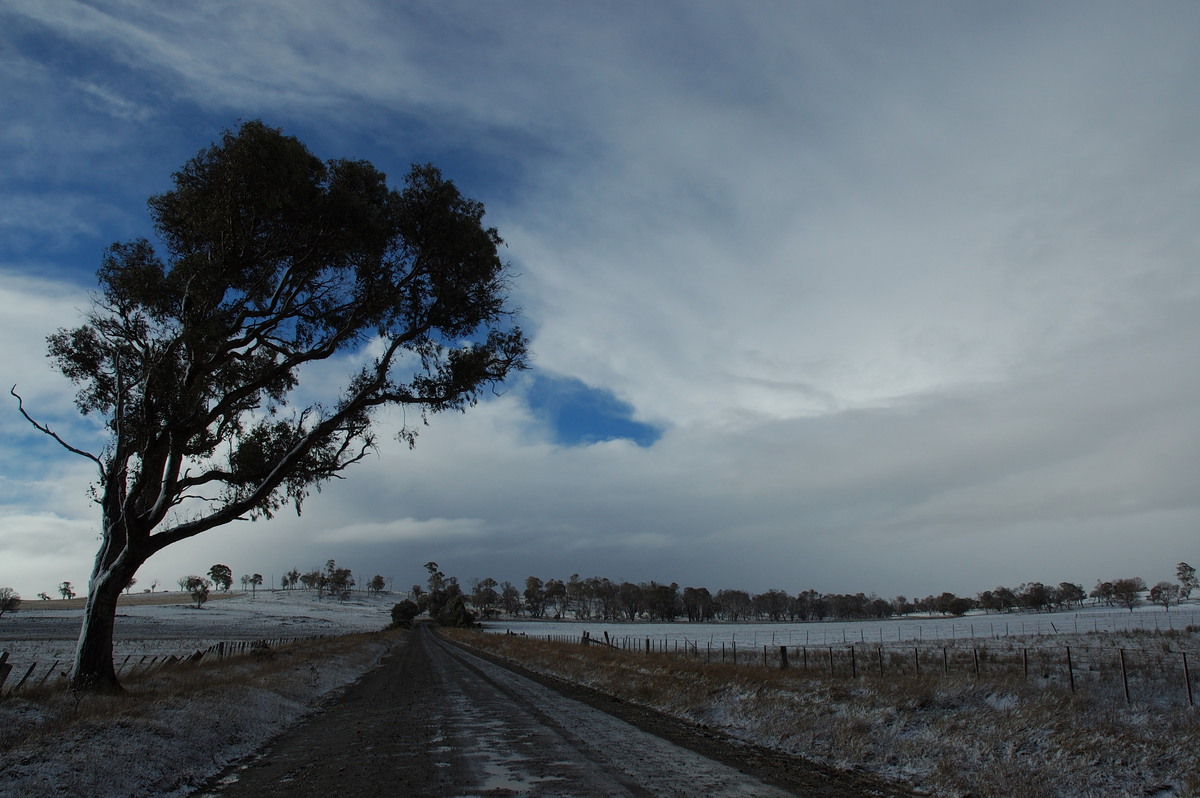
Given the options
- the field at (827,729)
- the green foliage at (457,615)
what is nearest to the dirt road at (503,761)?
the field at (827,729)

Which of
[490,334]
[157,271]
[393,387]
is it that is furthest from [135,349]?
[490,334]

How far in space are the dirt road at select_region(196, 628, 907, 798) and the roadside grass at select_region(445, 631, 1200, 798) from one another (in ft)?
4.01

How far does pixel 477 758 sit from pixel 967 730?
8040 mm

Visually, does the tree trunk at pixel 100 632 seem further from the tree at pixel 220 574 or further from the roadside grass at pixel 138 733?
the tree at pixel 220 574

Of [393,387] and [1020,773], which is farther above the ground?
[393,387]

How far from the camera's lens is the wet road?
851cm

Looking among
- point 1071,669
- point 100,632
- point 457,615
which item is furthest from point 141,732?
point 457,615

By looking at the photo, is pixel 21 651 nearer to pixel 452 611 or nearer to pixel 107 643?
pixel 107 643

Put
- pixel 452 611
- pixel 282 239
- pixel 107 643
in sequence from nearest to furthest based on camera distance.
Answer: pixel 107 643 < pixel 282 239 < pixel 452 611

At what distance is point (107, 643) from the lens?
14.0 meters

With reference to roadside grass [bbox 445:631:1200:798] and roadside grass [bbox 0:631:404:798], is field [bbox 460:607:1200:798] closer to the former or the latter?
roadside grass [bbox 445:631:1200:798]

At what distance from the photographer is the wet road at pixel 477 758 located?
8.51 metres

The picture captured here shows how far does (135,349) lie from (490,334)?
8.89 metres

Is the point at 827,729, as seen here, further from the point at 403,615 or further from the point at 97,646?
the point at 403,615
